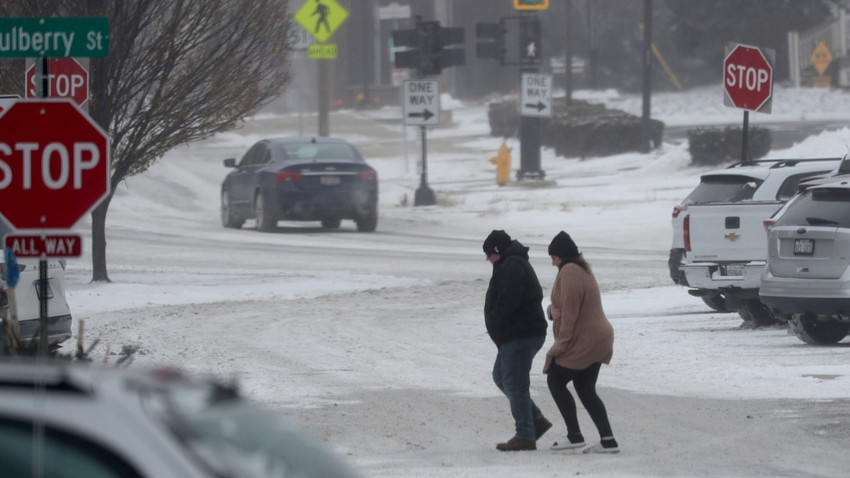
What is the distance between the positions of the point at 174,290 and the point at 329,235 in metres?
8.08

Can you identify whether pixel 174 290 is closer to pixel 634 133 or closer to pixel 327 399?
pixel 327 399

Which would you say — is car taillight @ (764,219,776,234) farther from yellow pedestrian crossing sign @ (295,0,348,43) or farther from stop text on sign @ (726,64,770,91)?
yellow pedestrian crossing sign @ (295,0,348,43)

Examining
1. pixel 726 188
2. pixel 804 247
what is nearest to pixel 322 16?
pixel 726 188

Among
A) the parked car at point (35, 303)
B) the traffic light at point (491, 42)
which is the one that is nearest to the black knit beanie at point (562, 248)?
the parked car at point (35, 303)

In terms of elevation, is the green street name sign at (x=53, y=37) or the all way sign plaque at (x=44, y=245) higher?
the green street name sign at (x=53, y=37)

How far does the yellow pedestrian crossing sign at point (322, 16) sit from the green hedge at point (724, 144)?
8993 millimetres

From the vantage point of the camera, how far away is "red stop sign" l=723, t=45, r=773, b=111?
56.4 ft

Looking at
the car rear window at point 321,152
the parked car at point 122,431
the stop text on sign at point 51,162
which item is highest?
the stop text on sign at point 51,162

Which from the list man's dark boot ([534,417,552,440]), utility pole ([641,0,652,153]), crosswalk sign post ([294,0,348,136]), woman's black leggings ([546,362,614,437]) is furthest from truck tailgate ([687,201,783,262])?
utility pole ([641,0,652,153])

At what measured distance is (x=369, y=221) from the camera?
25.5 metres

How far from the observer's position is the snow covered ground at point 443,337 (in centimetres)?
895

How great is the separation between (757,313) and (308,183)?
1118cm

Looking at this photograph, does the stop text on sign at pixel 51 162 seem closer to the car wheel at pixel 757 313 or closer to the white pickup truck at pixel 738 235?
the white pickup truck at pixel 738 235

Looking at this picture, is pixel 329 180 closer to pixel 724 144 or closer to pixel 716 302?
pixel 716 302
